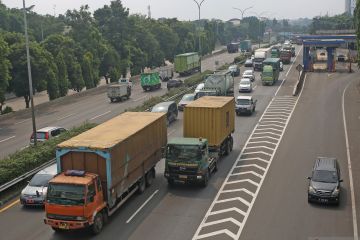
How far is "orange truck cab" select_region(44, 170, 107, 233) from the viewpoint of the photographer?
1894 cm

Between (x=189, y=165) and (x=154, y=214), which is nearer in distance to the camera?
(x=154, y=214)

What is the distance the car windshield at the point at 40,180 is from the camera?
2369cm

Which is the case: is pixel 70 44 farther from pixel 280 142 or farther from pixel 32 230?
pixel 32 230

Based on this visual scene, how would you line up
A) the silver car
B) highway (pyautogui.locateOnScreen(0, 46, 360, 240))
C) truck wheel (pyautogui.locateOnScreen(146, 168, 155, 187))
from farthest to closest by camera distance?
truck wheel (pyautogui.locateOnScreen(146, 168, 155, 187)), the silver car, highway (pyautogui.locateOnScreen(0, 46, 360, 240))

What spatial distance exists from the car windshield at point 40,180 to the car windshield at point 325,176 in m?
13.3

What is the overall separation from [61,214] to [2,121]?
3416 cm

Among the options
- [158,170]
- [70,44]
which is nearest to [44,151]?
[158,170]

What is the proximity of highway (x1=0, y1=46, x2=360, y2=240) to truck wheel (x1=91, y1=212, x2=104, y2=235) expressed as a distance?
369 millimetres

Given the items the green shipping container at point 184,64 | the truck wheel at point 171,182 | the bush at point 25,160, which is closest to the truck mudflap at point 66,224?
the bush at point 25,160

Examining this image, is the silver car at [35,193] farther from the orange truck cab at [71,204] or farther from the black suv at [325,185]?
the black suv at [325,185]

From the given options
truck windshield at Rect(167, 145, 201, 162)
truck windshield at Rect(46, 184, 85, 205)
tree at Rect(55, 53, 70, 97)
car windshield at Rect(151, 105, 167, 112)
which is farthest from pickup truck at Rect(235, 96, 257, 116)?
truck windshield at Rect(46, 184, 85, 205)

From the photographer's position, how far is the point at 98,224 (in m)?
19.9

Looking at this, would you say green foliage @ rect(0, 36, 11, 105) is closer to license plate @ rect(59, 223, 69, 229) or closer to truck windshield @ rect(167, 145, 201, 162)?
truck windshield @ rect(167, 145, 201, 162)

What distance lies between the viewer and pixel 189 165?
24891 mm
